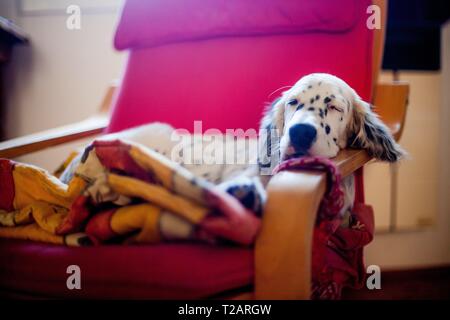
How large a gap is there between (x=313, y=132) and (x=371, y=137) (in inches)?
7.8

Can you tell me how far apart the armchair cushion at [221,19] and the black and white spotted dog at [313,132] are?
12.8 inches

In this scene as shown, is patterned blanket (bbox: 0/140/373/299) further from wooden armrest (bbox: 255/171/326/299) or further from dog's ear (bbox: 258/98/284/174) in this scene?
dog's ear (bbox: 258/98/284/174)

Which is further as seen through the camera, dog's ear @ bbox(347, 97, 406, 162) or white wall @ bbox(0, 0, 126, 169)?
white wall @ bbox(0, 0, 126, 169)

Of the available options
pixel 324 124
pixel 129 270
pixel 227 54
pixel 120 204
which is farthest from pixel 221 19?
pixel 129 270

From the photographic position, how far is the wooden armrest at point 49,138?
0.95 m

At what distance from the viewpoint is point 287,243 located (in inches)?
21.7

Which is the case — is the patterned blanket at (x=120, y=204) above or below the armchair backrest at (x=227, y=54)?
below

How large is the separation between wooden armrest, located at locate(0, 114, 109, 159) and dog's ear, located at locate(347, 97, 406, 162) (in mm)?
838

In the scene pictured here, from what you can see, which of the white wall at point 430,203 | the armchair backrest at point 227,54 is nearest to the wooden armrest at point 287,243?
the armchair backrest at point 227,54

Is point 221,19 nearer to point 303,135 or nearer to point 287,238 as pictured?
point 303,135

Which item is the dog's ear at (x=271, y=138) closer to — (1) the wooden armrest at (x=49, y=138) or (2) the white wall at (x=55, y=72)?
A: (1) the wooden armrest at (x=49, y=138)

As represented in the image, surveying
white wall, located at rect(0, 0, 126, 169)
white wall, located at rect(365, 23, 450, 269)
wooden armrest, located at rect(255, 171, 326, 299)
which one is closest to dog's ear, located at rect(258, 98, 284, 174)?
wooden armrest, located at rect(255, 171, 326, 299)

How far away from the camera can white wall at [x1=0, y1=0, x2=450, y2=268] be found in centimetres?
174
